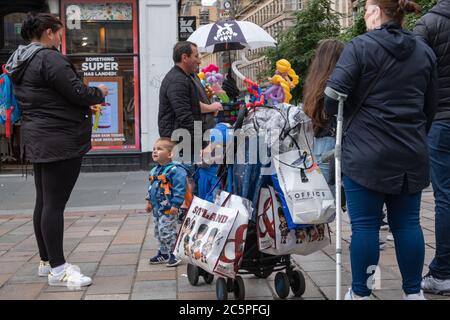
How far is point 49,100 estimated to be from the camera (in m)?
4.50

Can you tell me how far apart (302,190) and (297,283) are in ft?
2.66

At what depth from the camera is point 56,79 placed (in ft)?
14.5

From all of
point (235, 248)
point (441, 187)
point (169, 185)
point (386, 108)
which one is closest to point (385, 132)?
point (386, 108)

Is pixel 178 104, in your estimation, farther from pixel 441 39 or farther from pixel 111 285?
pixel 441 39

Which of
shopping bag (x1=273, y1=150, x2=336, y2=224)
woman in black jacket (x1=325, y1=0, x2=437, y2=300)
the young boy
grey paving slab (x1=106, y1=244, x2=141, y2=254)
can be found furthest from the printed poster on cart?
woman in black jacket (x1=325, y1=0, x2=437, y2=300)

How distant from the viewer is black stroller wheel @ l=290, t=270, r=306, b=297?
413cm

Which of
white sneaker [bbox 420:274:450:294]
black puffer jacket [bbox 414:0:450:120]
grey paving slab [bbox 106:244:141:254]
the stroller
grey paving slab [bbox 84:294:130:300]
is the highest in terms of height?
black puffer jacket [bbox 414:0:450:120]

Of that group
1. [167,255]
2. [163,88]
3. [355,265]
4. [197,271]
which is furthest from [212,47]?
[355,265]

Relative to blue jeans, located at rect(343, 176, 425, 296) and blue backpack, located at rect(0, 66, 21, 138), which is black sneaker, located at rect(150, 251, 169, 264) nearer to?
blue backpack, located at rect(0, 66, 21, 138)

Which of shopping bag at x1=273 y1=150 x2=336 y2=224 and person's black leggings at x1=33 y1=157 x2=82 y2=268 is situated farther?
person's black leggings at x1=33 y1=157 x2=82 y2=268

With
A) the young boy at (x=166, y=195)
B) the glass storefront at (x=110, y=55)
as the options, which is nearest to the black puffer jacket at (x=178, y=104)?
the young boy at (x=166, y=195)

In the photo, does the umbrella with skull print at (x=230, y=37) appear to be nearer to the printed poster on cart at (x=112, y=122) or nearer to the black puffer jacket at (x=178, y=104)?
the black puffer jacket at (x=178, y=104)

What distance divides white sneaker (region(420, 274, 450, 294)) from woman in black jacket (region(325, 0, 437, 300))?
610 mm

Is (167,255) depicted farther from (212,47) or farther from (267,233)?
(212,47)
